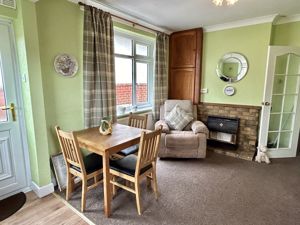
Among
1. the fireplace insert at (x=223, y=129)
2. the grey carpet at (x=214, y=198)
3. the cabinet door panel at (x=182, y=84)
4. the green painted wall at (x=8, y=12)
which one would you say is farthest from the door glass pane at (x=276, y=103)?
the green painted wall at (x=8, y=12)

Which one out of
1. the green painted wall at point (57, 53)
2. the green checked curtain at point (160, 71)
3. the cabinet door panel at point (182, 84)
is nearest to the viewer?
the green painted wall at point (57, 53)

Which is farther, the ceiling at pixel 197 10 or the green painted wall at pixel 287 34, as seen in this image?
the green painted wall at pixel 287 34

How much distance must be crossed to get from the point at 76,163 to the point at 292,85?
147 inches

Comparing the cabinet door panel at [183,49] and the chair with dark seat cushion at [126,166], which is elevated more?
the cabinet door panel at [183,49]

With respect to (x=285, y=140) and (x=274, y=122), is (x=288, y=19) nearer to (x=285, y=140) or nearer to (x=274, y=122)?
(x=274, y=122)

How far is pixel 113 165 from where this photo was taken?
81.5 inches

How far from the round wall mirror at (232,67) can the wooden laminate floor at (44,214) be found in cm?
341

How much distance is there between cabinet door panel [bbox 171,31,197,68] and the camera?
3.91 m

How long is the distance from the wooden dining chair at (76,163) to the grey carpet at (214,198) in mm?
227

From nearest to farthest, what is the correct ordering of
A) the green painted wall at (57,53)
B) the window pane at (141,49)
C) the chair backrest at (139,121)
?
the green painted wall at (57,53) < the chair backrest at (139,121) < the window pane at (141,49)

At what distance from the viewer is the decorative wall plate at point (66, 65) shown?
7.47ft

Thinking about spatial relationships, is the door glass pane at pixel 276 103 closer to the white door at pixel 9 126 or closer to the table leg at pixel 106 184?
the table leg at pixel 106 184

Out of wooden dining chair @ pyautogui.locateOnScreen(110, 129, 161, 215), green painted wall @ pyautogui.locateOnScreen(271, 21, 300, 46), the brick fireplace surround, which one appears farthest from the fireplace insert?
wooden dining chair @ pyautogui.locateOnScreen(110, 129, 161, 215)

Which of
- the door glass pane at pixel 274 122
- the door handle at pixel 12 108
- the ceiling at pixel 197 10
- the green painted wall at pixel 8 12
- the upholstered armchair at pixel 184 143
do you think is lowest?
the upholstered armchair at pixel 184 143
